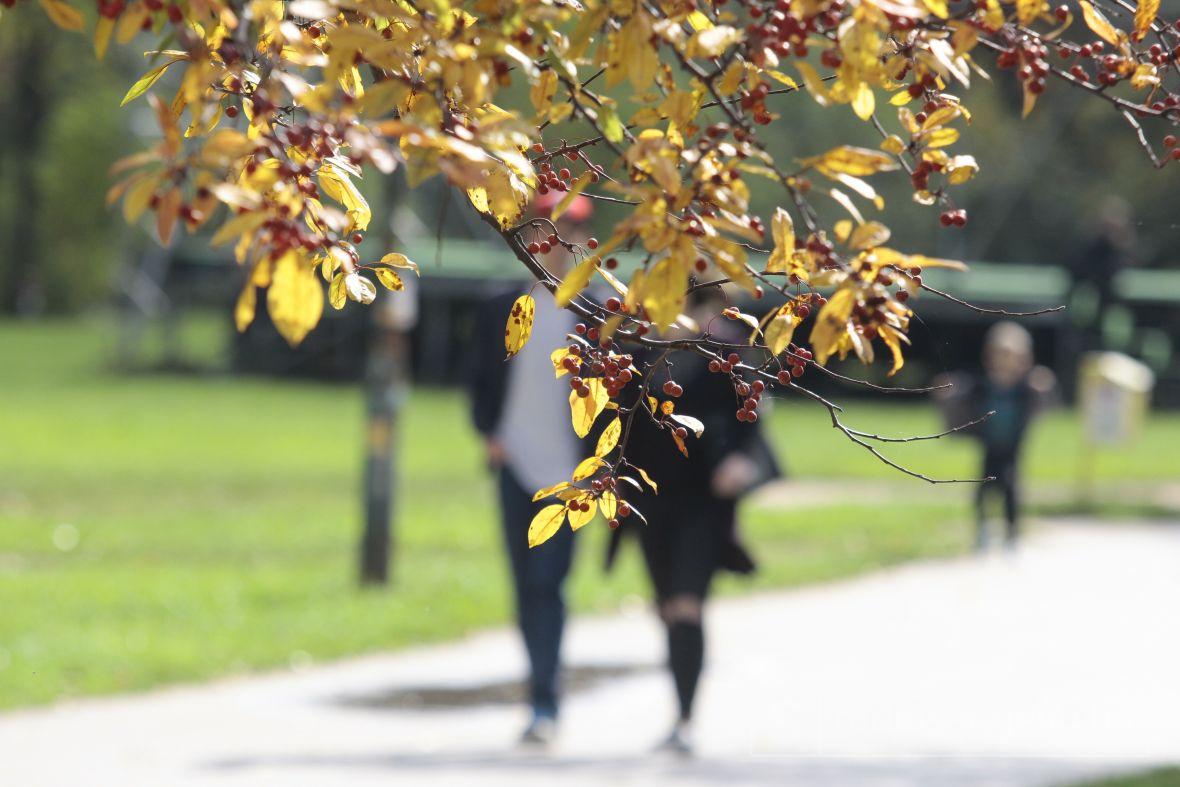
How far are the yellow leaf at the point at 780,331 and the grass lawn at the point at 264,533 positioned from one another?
5770mm

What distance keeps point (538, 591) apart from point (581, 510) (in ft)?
14.3

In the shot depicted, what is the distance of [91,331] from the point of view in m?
48.8

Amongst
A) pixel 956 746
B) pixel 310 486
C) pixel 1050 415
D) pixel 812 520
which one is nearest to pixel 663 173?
pixel 956 746

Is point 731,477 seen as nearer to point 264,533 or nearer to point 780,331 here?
point 780,331

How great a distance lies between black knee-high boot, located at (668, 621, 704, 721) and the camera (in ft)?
23.0

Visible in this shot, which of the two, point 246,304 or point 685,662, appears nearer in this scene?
point 246,304

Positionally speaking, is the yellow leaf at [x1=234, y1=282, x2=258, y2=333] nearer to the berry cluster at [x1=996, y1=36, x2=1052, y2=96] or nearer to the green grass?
the berry cluster at [x1=996, y1=36, x2=1052, y2=96]

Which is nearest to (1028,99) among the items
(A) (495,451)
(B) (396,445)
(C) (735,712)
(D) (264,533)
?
(A) (495,451)

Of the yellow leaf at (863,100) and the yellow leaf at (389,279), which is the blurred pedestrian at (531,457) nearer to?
the yellow leaf at (389,279)

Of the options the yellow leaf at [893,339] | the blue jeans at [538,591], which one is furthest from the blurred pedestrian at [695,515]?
the yellow leaf at [893,339]

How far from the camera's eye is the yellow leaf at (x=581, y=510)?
2775 mm

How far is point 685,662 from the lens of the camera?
706 centimetres

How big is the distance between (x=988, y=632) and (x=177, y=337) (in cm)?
2810

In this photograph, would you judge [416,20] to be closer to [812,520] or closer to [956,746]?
[956,746]
